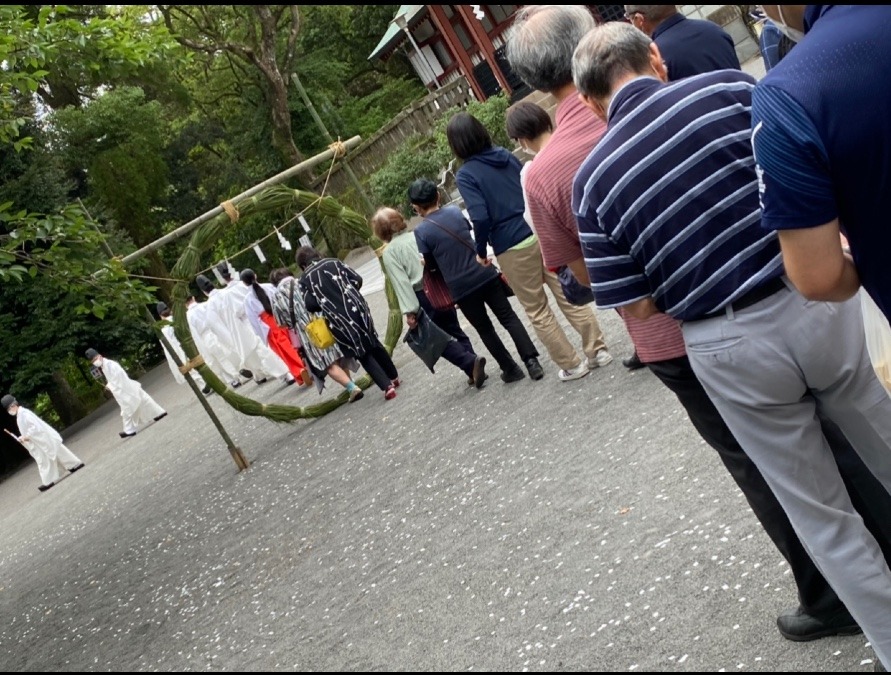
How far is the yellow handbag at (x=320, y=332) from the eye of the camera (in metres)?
13.6

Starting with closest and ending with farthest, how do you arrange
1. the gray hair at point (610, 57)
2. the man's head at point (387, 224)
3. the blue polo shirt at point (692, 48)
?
the gray hair at point (610, 57) → the blue polo shirt at point (692, 48) → the man's head at point (387, 224)

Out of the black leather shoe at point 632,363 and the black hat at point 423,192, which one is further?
the black hat at point 423,192

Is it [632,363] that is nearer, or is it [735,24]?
[632,363]

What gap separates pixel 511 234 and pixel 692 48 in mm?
3429

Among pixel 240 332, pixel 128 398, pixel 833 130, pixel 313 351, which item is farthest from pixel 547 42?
pixel 128 398

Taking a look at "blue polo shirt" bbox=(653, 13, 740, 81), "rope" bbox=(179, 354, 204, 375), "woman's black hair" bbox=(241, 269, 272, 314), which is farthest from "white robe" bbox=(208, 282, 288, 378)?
"blue polo shirt" bbox=(653, 13, 740, 81)

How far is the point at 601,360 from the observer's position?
984 centimetres

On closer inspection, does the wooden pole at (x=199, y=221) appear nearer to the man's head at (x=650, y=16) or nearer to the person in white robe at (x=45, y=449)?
the man's head at (x=650, y=16)

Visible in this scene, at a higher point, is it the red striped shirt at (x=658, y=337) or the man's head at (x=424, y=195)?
the man's head at (x=424, y=195)

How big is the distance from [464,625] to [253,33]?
39338mm

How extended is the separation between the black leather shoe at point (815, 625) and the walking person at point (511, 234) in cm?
520

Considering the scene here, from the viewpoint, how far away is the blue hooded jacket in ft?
30.5

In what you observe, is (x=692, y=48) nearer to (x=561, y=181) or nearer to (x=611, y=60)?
(x=561, y=181)

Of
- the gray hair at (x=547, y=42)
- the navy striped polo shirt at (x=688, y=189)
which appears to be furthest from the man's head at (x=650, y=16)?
the navy striped polo shirt at (x=688, y=189)
